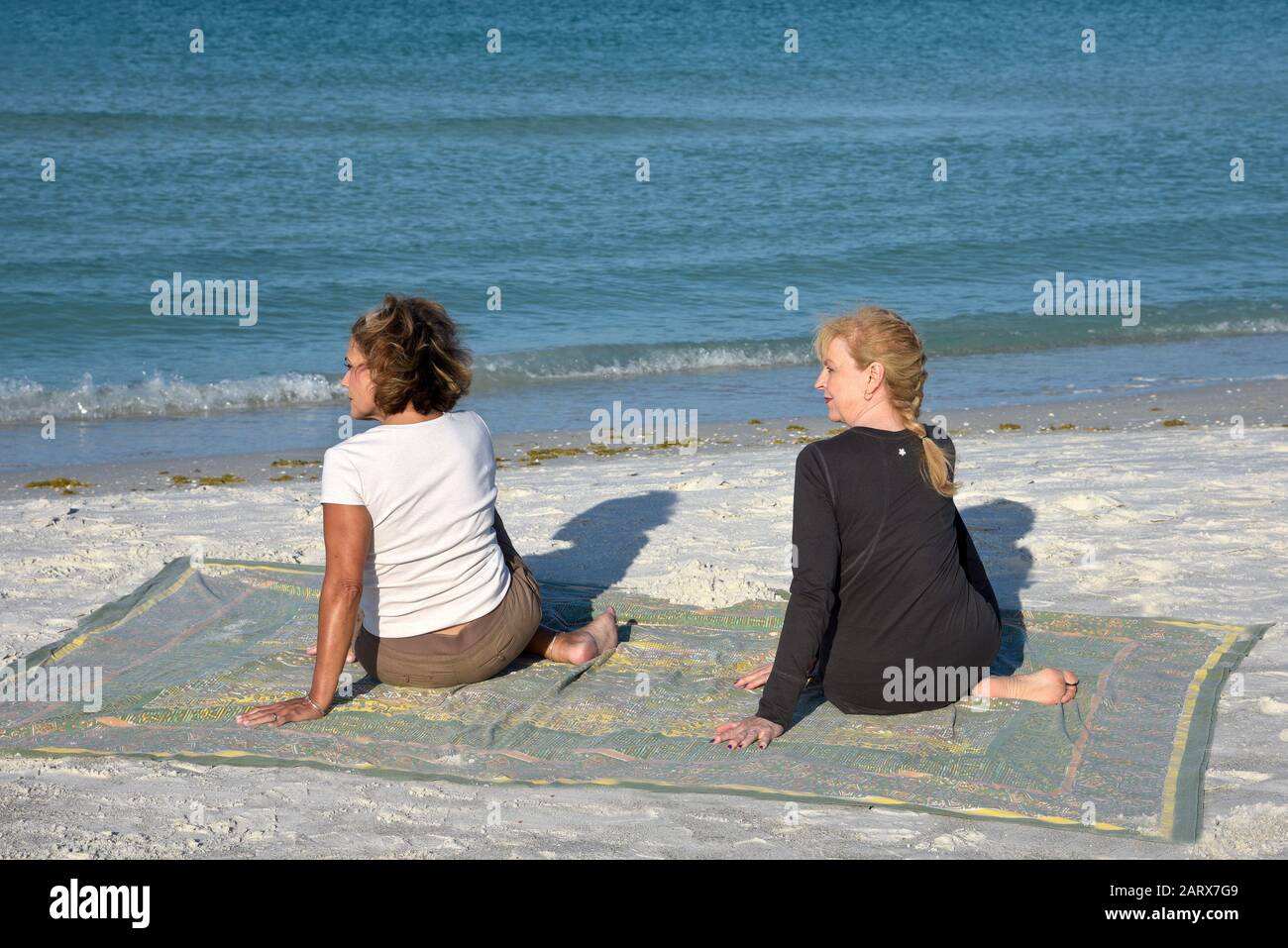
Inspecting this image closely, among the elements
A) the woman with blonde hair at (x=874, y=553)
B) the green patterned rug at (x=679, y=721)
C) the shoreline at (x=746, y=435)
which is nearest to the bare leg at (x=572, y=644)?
the green patterned rug at (x=679, y=721)

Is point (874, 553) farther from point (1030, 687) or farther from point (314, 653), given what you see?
point (314, 653)

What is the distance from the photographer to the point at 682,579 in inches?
223

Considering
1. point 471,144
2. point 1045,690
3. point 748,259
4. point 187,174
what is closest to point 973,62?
point 471,144

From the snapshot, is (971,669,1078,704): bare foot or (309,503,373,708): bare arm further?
(971,669,1078,704): bare foot

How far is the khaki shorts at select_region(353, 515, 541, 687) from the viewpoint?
439 cm

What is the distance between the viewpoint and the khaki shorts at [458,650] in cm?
439

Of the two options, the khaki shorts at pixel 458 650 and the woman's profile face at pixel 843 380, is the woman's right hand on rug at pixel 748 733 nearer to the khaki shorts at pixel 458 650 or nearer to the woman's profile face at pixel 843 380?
the khaki shorts at pixel 458 650

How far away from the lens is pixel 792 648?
393 centimetres

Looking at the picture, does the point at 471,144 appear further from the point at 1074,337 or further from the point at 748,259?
the point at 1074,337

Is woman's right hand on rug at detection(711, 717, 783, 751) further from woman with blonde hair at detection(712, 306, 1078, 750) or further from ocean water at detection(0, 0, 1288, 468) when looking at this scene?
ocean water at detection(0, 0, 1288, 468)

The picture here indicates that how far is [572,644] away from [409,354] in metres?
1.19

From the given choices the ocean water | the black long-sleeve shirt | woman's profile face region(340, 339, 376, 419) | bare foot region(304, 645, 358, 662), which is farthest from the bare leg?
the ocean water

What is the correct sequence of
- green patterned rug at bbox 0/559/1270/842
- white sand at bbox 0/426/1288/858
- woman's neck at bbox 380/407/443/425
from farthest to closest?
woman's neck at bbox 380/407/443/425 < green patterned rug at bbox 0/559/1270/842 < white sand at bbox 0/426/1288/858

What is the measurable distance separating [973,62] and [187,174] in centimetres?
1876
